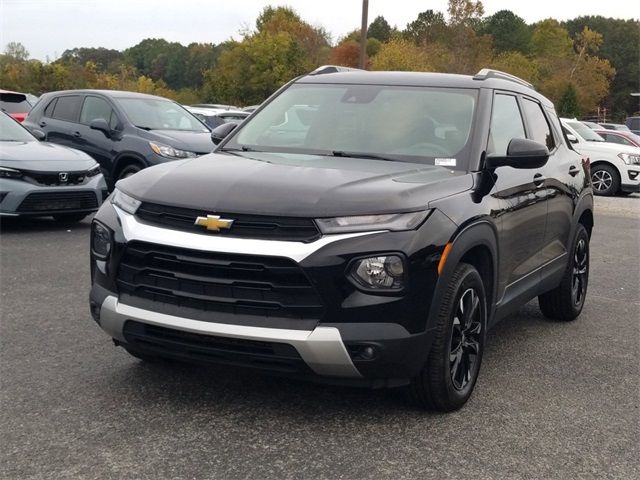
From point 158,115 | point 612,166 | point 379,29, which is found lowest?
point 612,166

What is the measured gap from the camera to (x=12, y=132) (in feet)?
34.1

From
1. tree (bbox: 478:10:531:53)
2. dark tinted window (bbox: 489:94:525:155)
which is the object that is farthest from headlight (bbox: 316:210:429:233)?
tree (bbox: 478:10:531:53)

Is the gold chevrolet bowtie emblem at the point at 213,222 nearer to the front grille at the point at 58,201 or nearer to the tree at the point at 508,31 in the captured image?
the front grille at the point at 58,201

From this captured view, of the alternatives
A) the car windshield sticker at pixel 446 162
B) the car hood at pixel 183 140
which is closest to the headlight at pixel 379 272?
the car windshield sticker at pixel 446 162

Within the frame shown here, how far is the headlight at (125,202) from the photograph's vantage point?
3.97 meters

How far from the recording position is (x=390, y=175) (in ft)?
13.5

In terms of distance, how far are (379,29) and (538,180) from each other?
4473 inches

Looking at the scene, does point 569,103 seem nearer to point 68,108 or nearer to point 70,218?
point 68,108

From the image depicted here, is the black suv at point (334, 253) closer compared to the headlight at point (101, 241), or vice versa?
the black suv at point (334, 253)

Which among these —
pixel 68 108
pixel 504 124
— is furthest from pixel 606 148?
pixel 504 124

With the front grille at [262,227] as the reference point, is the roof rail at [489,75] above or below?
above

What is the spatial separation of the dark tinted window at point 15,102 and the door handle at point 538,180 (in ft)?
46.3

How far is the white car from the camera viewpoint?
60.4ft

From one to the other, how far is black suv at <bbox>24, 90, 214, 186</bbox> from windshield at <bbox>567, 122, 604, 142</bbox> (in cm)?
1100
